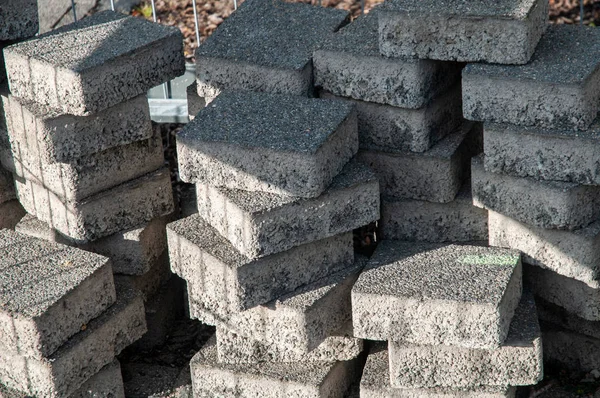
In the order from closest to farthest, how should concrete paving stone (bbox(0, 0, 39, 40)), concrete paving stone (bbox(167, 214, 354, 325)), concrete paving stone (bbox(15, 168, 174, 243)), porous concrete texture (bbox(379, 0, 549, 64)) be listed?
porous concrete texture (bbox(379, 0, 549, 64)) → concrete paving stone (bbox(167, 214, 354, 325)) → concrete paving stone (bbox(15, 168, 174, 243)) → concrete paving stone (bbox(0, 0, 39, 40))

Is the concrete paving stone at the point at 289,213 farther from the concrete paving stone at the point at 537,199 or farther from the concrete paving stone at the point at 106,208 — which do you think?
the concrete paving stone at the point at 106,208

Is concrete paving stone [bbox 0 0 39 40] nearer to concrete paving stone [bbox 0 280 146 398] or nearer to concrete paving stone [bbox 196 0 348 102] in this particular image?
concrete paving stone [bbox 196 0 348 102]

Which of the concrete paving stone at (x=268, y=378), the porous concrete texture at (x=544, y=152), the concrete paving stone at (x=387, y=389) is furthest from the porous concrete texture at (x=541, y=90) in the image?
the concrete paving stone at (x=268, y=378)

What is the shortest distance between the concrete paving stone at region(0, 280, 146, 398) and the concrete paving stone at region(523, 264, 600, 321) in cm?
189

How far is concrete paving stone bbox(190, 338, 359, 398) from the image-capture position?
15.1ft

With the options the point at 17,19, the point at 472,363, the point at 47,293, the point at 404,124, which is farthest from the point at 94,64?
the point at 472,363

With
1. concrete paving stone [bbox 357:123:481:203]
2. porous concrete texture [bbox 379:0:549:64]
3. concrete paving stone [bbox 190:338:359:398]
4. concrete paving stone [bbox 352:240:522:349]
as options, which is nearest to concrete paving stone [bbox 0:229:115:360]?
concrete paving stone [bbox 190:338:359:398]

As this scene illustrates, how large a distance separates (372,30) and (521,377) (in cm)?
175

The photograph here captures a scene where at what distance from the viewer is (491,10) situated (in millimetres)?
4293

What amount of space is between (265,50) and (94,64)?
31.7 inches

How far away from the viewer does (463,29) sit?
432 cm

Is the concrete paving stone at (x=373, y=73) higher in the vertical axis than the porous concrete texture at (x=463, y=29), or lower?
lower

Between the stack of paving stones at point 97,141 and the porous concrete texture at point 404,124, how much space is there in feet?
2.96

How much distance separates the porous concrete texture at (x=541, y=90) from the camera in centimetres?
414
